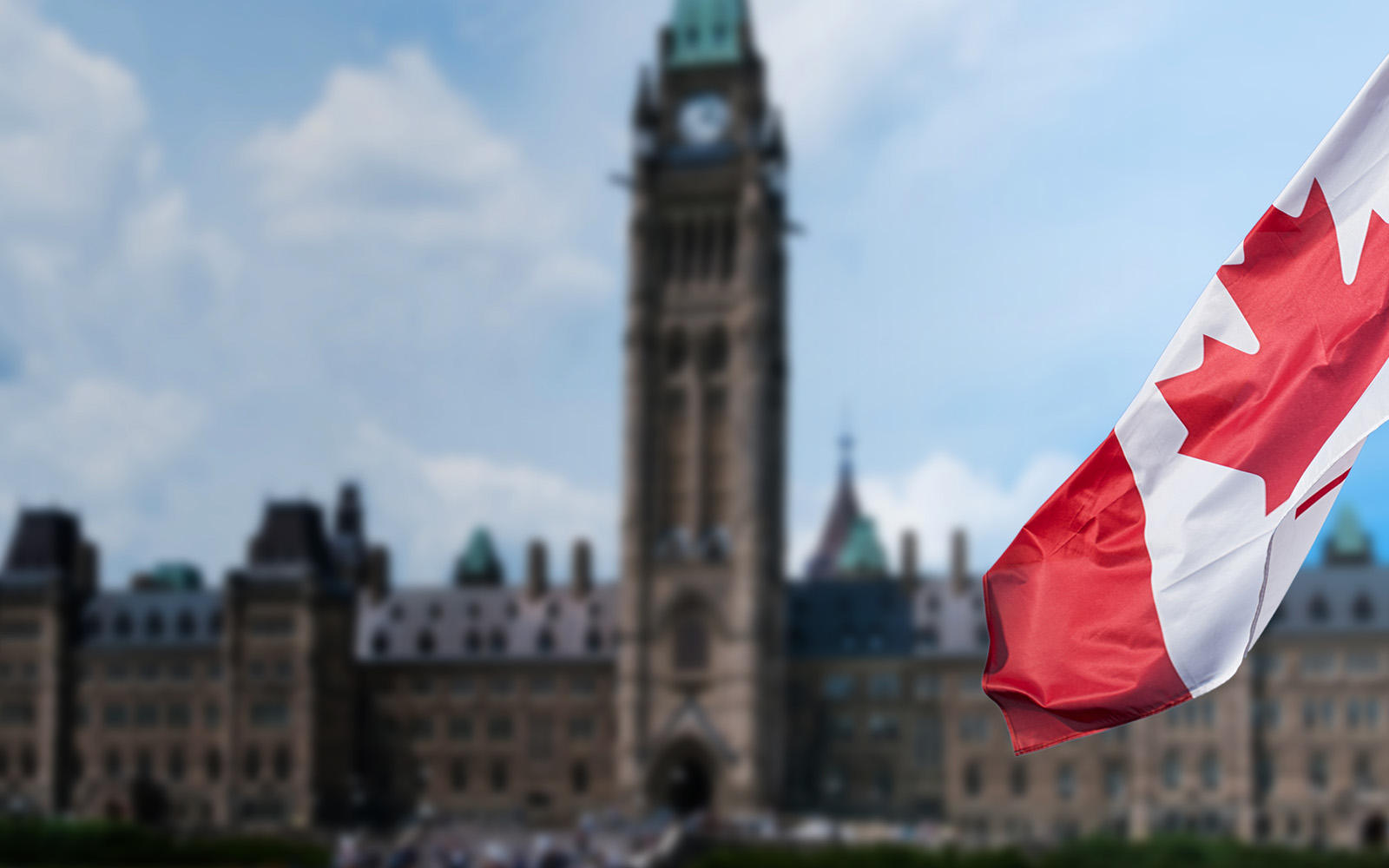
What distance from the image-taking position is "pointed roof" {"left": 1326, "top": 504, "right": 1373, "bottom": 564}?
99562mm

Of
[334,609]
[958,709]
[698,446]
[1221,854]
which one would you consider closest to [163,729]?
[334,609]

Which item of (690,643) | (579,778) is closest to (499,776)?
(579,778)

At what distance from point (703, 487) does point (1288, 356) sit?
86.9 m

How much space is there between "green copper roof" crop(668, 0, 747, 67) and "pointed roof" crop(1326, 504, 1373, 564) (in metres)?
40.5

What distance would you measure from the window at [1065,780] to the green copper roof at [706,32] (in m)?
40.9

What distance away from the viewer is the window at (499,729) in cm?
10481

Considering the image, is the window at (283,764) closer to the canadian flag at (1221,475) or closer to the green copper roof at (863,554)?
the green copper roof at (863,554)

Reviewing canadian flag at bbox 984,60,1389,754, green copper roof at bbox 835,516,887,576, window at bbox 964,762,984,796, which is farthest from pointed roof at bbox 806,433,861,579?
canadian flag at bbox 984,60,1389,754

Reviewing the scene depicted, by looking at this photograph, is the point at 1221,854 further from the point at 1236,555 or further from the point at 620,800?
the point at 1236,555

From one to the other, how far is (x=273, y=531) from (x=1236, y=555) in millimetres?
99481

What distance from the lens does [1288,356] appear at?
8.95 m

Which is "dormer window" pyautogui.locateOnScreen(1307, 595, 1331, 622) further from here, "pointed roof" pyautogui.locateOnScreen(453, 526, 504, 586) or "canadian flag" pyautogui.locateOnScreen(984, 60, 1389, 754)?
"canadian flag" pyautogui.locateOnScreen(984, 60, 1389, 754)

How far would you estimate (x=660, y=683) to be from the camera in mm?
95188

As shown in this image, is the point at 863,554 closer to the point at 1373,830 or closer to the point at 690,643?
the point at 690,643
